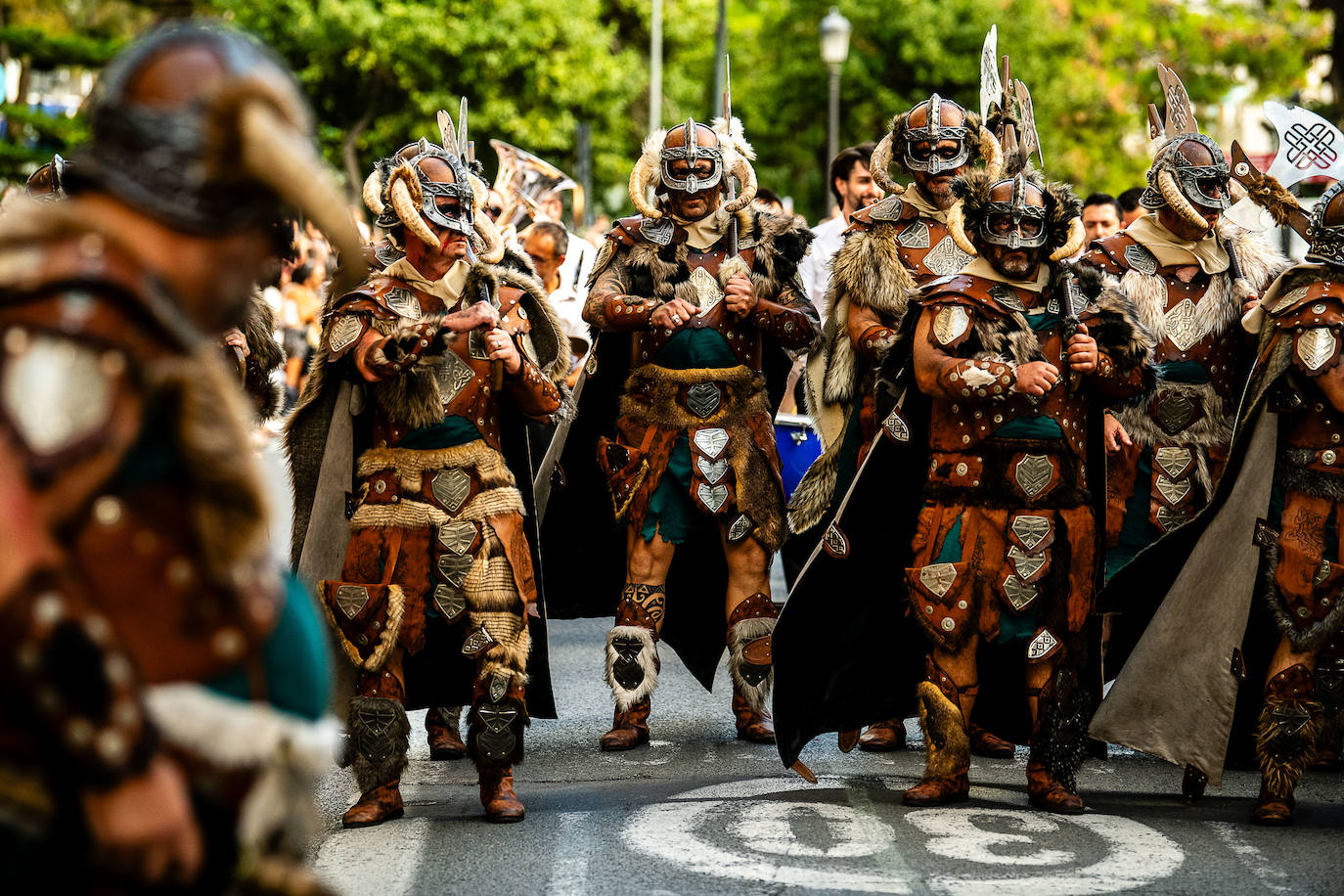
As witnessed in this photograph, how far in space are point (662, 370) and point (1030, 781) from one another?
232 cm

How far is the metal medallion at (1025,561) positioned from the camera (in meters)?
5.72

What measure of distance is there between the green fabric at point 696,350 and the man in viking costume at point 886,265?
527 mm

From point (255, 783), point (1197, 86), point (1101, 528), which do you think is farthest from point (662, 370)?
point (1197, 86)

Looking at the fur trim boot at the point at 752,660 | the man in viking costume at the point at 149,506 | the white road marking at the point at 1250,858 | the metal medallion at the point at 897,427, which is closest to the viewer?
the man in viking costume at the point at 149,506

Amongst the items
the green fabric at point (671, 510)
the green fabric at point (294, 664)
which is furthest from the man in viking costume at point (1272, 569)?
the green fabric at point (294, 664)

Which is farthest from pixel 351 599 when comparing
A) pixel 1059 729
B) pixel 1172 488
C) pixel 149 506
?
→ pixel 1172 488

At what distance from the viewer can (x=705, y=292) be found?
7047mm

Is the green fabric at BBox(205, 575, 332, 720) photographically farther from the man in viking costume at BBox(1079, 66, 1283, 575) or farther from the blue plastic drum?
the blue plastic drum

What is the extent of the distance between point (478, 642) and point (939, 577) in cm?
157

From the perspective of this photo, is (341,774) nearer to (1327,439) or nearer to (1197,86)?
(1327,439)

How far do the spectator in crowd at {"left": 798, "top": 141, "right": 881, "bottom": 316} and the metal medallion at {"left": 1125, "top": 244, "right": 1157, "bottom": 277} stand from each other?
2.05m

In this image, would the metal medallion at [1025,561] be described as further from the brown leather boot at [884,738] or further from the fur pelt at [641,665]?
the fur pelt at [641,665]

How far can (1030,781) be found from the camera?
19.1 ft

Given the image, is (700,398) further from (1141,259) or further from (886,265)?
(1141,259)
